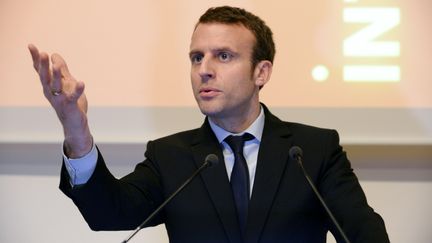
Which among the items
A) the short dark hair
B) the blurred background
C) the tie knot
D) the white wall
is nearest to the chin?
the tie knot

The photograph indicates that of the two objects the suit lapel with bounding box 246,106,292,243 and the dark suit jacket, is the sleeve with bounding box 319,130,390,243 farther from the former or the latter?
the suit lapel with bounding box 246,106,292,243

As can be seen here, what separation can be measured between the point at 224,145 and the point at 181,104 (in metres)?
0.72

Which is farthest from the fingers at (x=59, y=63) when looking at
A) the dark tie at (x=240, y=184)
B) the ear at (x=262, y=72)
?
the ear at (x=262, y=72)

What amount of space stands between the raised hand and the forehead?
526mm

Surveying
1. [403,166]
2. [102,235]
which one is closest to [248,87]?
[403,166]

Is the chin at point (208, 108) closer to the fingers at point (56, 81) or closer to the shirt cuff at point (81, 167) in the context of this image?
the shirt cuff at point (81, 167)

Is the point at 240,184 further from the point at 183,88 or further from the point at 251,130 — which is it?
the point at 183,88

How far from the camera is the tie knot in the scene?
1.98 m

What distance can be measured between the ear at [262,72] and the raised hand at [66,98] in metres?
0.70

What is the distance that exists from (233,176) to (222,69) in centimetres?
33

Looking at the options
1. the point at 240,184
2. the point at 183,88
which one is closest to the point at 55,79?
the point at 240,184

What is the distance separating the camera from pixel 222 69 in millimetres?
1992

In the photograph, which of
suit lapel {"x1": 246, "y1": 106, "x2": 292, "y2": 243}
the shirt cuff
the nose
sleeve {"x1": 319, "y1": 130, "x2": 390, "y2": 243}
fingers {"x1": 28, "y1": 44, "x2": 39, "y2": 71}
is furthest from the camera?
the nose

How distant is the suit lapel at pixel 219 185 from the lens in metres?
1.84
